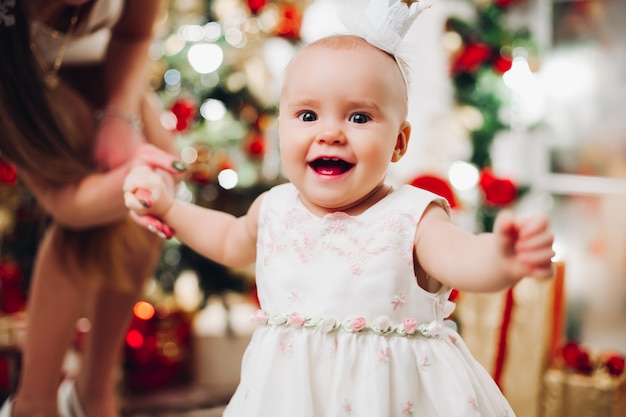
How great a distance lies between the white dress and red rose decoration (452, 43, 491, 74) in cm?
209

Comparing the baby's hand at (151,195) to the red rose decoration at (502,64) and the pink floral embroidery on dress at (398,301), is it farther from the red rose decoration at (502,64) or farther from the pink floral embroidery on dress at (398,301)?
the red rose decoration at (502,64)

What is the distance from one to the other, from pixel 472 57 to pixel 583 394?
4.99 feet

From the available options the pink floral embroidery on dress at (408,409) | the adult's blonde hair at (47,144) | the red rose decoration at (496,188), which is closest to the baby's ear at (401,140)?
the pink floral embroidery on dress at (408,409)

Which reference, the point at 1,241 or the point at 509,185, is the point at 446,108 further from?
the point at 1,241

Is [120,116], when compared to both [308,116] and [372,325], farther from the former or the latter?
[372,325]

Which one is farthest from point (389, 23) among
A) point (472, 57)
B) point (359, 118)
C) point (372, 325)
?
point (472, 57)

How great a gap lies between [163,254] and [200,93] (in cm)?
62

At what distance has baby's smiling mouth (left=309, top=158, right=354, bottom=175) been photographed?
864 millimetres

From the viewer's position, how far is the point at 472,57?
2.84 m

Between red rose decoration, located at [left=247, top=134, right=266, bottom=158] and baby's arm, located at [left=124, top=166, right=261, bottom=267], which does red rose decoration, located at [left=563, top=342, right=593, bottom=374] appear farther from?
red rose decoration, located at [left=247, top=134, right=266, bottom=158]

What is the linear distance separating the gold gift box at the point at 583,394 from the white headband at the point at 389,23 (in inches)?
46.1

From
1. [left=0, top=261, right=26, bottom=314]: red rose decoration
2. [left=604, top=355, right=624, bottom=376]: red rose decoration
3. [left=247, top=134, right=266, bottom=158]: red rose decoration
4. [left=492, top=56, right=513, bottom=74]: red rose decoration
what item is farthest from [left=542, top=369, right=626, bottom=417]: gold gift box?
[left=0, top=261, right=26, bottom=314]: red rose decoration

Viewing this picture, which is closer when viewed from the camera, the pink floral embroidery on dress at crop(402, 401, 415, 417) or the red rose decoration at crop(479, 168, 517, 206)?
the pink floral embroidery on dress at crop(402, 401, 415, 417)

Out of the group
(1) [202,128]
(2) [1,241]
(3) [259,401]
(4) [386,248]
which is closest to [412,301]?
(4) [386,248]
